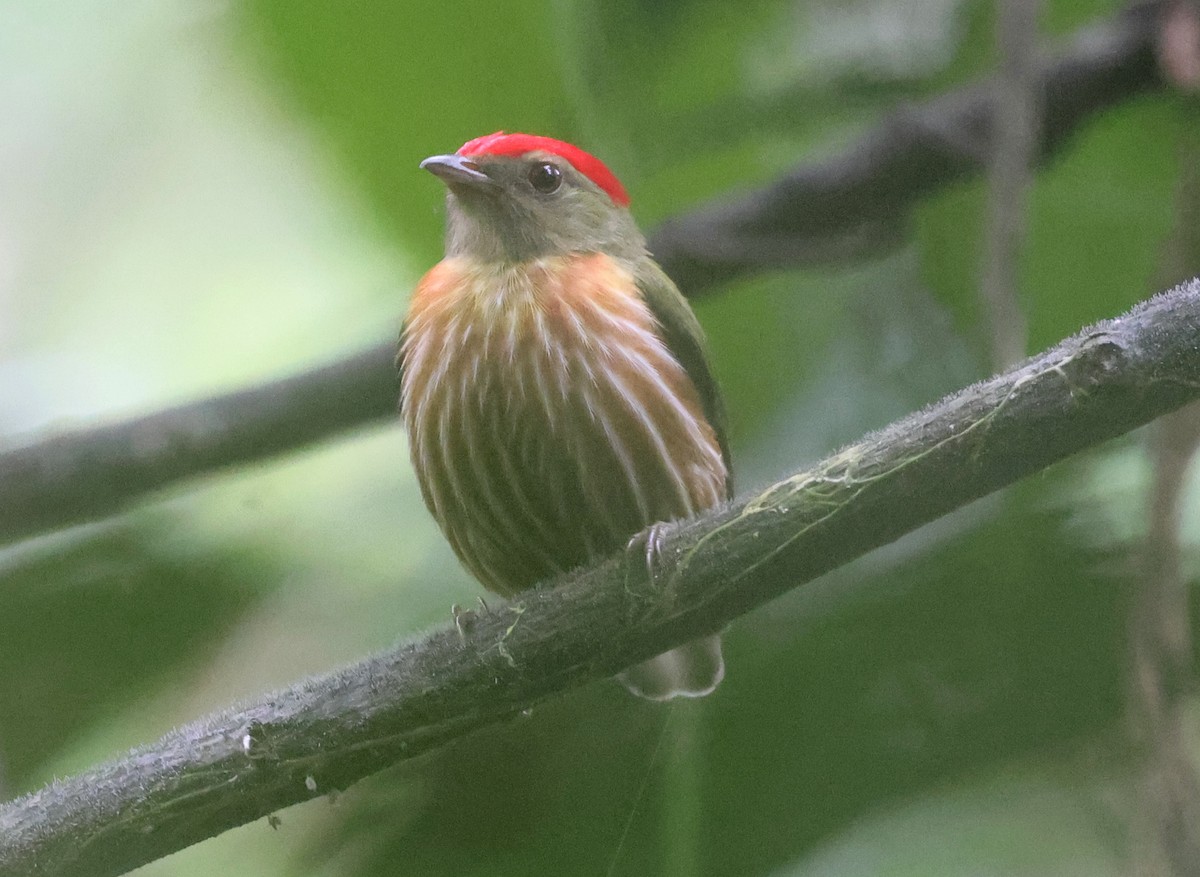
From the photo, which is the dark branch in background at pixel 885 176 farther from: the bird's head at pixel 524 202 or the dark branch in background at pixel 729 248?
the bird's head at pixel 524 202

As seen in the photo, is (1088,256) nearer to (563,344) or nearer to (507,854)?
(563,344)

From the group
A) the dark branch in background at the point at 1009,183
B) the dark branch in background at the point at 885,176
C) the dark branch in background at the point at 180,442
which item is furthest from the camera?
the dark branch in background at the point at 885,176

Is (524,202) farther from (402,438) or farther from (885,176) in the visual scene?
(885,176)

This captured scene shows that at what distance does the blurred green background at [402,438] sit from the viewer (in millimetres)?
1747

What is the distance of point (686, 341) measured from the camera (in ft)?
6.29

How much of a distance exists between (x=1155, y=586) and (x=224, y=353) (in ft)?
6.60

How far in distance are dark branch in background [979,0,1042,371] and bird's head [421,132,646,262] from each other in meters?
0.66

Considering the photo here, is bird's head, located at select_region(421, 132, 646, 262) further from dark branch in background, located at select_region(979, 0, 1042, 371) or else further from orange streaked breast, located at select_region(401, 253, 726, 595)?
dark branch in background, located at select_region(979, 0, 1042, 371)

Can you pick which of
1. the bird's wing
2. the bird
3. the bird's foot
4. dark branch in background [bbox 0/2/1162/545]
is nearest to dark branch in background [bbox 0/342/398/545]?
dark branch in background [bbox 0/2/1162/545]

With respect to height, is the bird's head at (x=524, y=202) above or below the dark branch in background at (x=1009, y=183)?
above

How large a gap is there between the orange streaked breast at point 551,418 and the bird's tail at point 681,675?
0.21m

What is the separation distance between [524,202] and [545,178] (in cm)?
7

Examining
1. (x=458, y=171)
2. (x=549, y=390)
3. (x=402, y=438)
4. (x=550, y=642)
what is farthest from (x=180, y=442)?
(x=550, y=642)

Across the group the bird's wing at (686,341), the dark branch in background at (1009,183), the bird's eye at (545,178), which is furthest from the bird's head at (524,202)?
the dark branch in background at (1009,183)
